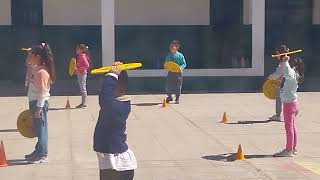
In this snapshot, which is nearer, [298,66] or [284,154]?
[284,154]

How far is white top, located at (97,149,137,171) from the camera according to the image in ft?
20.0

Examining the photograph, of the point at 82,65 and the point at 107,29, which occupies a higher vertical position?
the point at 107,29

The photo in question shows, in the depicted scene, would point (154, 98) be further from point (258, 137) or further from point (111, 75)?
point (111, 75)

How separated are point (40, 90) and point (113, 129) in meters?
3.49

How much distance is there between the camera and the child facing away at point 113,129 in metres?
6.05

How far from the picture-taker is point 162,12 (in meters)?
24.2

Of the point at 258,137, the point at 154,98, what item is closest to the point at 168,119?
the point at 258,137

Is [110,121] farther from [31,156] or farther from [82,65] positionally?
[82,65]

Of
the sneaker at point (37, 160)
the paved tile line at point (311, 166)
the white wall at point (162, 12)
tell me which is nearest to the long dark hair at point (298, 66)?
the paved tile line at point (311, 166)

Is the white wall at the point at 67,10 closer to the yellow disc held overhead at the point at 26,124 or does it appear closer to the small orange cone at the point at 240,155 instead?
the yellow disc held overhead at the point at 26,124

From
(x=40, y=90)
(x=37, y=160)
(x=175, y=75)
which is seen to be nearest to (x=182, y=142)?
(x=37, y=160)

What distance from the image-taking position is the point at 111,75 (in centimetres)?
603

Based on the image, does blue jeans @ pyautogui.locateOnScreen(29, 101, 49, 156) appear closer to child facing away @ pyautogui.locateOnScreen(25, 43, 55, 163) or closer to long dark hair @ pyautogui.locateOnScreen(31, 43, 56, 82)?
child facing away @ pyautogui.locateOnScreen(25, 43, 55, 163)

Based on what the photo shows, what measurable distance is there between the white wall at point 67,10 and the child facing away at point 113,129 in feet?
58.4
